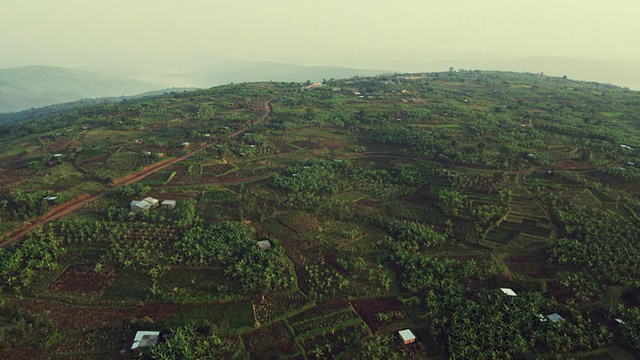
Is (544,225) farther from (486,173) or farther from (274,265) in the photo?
(274,265)

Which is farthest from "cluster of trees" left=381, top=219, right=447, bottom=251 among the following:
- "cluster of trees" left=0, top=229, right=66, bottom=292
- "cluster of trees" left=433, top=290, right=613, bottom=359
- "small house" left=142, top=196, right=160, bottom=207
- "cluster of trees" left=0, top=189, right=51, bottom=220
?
"cluster of trees" left=0, top=189, right=51, bottom=220

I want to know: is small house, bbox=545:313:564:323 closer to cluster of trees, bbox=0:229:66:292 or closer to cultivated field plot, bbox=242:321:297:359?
cultivated field plot, bbox=242:321:297:359

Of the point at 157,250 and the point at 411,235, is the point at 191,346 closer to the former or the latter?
the point at 157,250

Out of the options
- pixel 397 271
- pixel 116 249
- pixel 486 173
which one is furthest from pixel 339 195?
pixel 116 249

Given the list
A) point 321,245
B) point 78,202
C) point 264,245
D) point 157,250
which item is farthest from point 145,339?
point 78,202

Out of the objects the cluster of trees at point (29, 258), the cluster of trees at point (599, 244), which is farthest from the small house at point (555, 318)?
the cluster of trees at point (29, 258)

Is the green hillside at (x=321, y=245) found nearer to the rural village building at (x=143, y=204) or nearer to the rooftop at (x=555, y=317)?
the rooftop at (x=555, y=317)

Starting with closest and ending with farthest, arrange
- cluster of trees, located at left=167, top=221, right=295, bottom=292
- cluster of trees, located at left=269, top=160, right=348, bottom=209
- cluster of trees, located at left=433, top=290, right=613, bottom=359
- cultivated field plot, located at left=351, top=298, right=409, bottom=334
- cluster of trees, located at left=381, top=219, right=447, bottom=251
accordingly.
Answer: cluster of trees, located at left=433, top=290, right=613, bottom=359
cultivated field plot, located at left=351, top=298, right=409, bottom=334
cluster of trees, located at left=167, top=221, right=295, bottom=292
cluster of trees, located at left=381, top=219, right=447, bottom=251
cluster of trees, located at left=269, top=160, right=348, bottom=209
